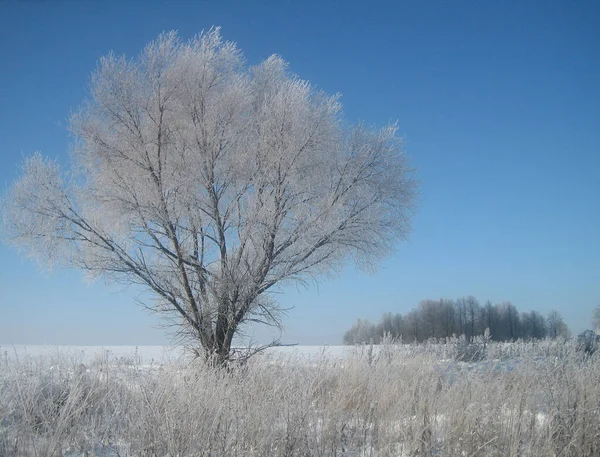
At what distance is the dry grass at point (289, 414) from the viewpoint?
415 cm

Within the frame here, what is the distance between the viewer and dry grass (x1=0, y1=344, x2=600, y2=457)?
4.15 meters

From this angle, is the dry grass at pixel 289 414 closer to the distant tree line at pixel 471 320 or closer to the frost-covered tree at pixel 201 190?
the frost-covered tree at pixel 201 190

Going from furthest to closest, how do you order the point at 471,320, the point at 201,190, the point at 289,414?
the point at 471,320 < the point at 201,190 < the point at 289,414

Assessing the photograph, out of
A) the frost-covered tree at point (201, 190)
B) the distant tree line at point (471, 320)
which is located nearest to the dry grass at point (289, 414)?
the frost-covered tree at point (201, 190)

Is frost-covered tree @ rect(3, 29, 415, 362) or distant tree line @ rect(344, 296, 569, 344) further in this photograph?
distant tree line @ rect(344, 296, 569, 344)

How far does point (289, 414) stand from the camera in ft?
15.1

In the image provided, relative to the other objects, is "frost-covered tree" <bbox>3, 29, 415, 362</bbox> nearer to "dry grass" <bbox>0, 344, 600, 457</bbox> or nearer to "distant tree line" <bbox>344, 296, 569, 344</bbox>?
"dry grass" <bbox>0, 344, 600, 457</bbox>

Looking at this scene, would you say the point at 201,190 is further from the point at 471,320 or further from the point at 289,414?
the point at 471,320

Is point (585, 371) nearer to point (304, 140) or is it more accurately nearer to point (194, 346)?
point (304, 140)

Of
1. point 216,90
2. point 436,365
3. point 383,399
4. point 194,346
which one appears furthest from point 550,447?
point 216,90

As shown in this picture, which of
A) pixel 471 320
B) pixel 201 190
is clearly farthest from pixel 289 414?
pixel 471 320

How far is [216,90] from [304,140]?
2440mm

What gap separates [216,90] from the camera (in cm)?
1088

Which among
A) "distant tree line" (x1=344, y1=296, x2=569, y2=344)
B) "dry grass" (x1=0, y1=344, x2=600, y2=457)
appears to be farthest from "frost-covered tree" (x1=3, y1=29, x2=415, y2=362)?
"distant tree line" (x1=344, y1=296, x2=569, y2=344)
